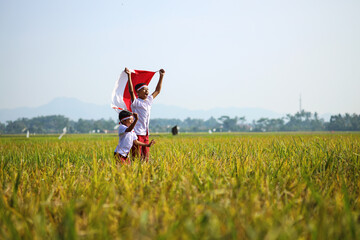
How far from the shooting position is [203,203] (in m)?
1.92

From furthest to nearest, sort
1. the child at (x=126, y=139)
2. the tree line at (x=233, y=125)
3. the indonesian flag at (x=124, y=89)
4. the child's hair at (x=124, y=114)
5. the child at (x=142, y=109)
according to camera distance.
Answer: the tree line at (x=233, y=125), the indonesian flag at (x=124, y=89), the child at (x=142, y=109), the child's hair at (x=124, y=114), the child at (x=126, y=139)

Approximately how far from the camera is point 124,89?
204 inches

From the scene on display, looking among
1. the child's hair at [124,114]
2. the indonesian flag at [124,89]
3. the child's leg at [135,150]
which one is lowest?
the child's leg at [135,150]

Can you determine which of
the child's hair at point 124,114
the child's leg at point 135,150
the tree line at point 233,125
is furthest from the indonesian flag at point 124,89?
the tree line at point 233,125

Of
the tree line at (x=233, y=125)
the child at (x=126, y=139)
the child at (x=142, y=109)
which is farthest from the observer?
the tree line at (x=233, y=125)

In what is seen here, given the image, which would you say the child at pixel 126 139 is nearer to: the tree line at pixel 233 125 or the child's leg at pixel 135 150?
the child's leg at pixel 135 150

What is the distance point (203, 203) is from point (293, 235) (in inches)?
26.9

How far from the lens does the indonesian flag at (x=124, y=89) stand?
5.05 m

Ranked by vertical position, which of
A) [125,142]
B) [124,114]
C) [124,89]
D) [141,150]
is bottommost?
[141,150]

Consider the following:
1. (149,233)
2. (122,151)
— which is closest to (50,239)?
(149,233)

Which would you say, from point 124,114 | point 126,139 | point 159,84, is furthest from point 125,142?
point 159,84

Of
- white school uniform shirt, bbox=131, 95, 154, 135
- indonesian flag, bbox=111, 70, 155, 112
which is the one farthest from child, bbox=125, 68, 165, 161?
indonesian flag, bbox=111, 70, 155, 112

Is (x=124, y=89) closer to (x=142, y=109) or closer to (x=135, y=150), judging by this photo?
(x=142, y=109)

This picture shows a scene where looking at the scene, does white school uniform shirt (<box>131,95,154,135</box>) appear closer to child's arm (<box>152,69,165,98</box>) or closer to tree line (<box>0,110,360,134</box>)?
child's arm (<box>152,69,165,98</box>)
